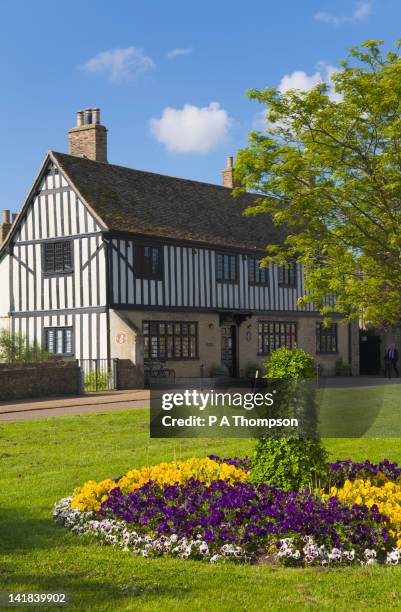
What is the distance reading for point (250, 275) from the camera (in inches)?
1387

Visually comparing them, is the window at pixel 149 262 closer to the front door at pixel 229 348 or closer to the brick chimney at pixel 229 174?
the front door at pixel 229 348

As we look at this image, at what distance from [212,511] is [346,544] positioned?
127 centimetres

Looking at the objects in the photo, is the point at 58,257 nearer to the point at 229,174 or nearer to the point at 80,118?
the point at 80,118

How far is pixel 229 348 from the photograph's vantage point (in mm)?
34406

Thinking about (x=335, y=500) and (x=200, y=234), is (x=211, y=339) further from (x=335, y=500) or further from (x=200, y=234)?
(x=335, y=500)

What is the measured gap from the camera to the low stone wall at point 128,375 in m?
28.6

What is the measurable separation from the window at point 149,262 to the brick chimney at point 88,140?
593 cm

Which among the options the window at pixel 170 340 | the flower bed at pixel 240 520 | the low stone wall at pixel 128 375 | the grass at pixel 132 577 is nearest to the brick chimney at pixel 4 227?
the window at pixel 170 340

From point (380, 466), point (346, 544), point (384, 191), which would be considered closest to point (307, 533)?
point (346, 544)

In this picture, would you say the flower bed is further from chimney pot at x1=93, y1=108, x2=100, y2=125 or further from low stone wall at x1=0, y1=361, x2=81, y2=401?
chimney pot at x1=93, y1=108, x2=100, y2=125

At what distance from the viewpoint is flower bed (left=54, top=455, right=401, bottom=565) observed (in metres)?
7.16

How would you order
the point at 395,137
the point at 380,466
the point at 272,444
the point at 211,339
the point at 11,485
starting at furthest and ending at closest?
1. the point at 211,339
2. the point at 395,137
3. the point at 11,485
4. the point at 380,466
5. the point at 272,444

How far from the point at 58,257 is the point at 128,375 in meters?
5.63

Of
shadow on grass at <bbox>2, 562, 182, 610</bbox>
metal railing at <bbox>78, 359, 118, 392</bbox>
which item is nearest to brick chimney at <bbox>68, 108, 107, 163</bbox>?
metal railing at <bbox>78, 359, 118, 392</bbox>
